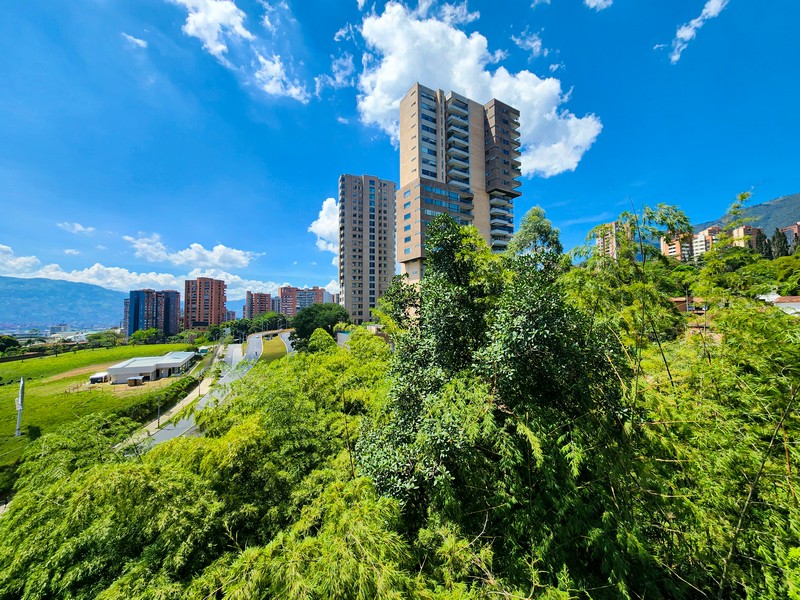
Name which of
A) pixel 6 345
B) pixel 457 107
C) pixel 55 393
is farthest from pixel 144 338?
pixel 457 107

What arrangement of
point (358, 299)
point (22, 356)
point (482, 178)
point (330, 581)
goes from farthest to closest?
point (358, 299) < point (22, 356) < point (482, 178) < point (330, 581)

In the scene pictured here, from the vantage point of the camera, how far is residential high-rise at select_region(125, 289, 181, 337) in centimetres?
6762

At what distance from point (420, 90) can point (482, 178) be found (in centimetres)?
814

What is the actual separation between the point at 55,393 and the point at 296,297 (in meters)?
65.2

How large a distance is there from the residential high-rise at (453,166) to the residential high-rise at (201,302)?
56.8m

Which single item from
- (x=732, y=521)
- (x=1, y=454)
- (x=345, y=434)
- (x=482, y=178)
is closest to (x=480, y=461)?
(x=732, y=521)

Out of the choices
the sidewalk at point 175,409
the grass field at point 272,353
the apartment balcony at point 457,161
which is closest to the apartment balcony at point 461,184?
the apartment balcony at point 457,161

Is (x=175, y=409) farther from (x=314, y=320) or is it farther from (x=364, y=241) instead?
(x=364, y=241)

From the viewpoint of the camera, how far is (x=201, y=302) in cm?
6309

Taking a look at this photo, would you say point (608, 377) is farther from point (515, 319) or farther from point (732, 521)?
point (732, 521)

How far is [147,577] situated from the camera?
2.08 meters

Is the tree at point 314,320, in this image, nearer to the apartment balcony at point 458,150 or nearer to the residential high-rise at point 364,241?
the residential high-rise at point 364,241

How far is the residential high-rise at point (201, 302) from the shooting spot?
62.4 metres

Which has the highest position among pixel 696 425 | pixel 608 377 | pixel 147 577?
pixel 608 377
